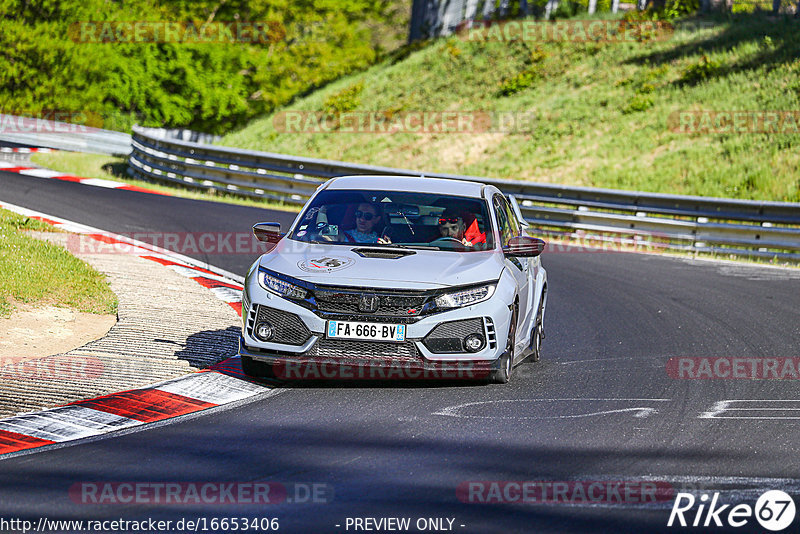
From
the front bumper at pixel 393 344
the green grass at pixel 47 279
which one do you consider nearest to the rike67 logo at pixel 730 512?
the front bumper at pixel 393 344

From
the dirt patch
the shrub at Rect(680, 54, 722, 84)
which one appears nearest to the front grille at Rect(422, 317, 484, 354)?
the dirt patch

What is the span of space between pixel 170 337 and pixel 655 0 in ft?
110

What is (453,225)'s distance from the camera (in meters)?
9.41

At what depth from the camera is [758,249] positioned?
19828 millimetres

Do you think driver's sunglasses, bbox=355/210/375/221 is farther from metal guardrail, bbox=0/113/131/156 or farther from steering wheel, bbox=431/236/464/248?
metal guardrail, bbox=0/113/131/156

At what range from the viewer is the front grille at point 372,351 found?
8.16 m

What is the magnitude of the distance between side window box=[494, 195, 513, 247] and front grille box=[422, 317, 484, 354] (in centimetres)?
132

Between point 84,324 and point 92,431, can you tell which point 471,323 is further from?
point 84,324

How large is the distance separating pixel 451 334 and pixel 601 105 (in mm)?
27174

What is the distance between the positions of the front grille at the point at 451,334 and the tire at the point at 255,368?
1289mm

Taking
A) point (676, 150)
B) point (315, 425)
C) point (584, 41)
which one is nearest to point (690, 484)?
point (315, 425)

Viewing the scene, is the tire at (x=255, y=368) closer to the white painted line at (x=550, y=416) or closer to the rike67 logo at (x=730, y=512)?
the white painted line at (x=550, y=416)

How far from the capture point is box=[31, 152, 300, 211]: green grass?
960 inches

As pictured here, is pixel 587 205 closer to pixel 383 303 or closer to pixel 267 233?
pixel 267 233
